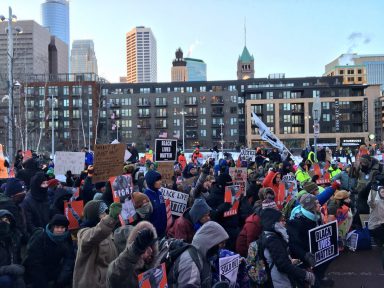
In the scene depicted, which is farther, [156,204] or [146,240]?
[156,204]

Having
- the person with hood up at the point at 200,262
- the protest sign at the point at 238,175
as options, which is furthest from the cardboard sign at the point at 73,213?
the protest sign at the point at 238,175

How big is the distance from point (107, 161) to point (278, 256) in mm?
4239

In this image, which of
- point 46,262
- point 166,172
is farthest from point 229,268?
point 166,172

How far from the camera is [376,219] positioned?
8.22m

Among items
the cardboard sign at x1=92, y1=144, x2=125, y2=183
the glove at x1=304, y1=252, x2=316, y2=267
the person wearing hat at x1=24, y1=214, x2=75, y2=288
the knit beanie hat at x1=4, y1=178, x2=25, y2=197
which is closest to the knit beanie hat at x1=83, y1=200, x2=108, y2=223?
the person wearing hat at x1=24, y1=214, x2=75, y2=288

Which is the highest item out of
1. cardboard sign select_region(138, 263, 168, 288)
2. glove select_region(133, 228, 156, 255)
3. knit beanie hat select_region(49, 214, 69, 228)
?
glove select_region(133, 228, 156, 255)

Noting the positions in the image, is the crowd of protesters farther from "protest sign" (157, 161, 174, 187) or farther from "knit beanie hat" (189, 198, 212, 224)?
"protest sign" (157, 161, 174, 187)

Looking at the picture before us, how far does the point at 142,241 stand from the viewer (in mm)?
3521

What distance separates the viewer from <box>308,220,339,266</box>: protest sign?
571 cm

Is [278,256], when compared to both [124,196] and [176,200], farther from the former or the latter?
[176,200]

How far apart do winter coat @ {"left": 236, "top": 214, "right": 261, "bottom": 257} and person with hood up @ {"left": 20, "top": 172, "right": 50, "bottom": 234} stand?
9.85 feet

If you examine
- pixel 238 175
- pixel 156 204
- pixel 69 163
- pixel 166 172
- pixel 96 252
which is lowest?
pixel 96 252

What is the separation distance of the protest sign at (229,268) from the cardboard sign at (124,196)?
1432 mm

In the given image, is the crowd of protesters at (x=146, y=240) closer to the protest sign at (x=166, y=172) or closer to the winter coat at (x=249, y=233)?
the winter coat at (x=249, y=233)
